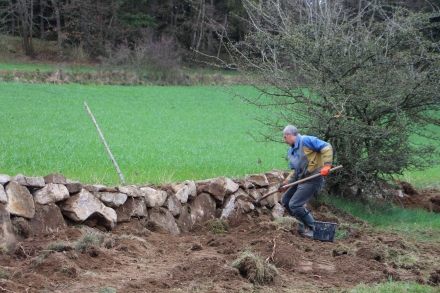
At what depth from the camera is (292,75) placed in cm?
1223

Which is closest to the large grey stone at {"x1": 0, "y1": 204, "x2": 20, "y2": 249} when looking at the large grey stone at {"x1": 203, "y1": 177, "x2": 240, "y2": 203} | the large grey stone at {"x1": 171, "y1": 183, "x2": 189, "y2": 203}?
the large grey stone at {"x1": 171, "y1": 183, "x2": 189, "y2": 203}

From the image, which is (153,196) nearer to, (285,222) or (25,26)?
(285,222)

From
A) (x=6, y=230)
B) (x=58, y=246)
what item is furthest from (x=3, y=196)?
(x=58, y=246)

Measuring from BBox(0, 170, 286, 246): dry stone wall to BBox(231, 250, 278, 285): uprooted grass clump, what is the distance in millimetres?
2270

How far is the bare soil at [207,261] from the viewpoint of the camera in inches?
237

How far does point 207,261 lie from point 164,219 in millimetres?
2137

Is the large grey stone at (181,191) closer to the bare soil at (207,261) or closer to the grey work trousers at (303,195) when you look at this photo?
the bare soil at (207,261)

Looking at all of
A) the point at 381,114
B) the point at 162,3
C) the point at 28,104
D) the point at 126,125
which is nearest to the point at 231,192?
the point at 381,114

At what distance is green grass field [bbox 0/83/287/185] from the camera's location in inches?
409

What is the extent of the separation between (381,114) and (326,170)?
13.4 ft

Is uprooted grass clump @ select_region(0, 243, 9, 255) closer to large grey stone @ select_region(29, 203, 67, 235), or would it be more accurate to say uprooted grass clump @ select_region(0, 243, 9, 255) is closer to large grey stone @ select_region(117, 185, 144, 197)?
large grey stone @ select_region(29, 203, 67, 235)

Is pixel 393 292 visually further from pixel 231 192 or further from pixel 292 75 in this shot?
pixel 292 75

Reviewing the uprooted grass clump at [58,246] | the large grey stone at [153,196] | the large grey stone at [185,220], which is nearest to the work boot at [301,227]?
the large grey stone at [185,220]

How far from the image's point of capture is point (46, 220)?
24.3ft
